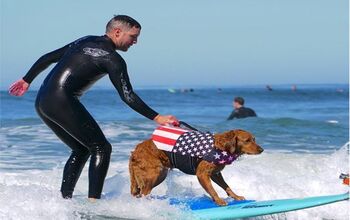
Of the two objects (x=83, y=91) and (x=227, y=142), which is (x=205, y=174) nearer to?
(x=227, y=142)

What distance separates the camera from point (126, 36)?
17.9 ft

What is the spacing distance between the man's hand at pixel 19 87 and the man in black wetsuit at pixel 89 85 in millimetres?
288

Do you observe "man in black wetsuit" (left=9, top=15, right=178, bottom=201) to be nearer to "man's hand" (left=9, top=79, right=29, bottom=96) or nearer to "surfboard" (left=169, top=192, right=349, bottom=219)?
"man's hand" (left=9, top=79, right=29, bottom=96)

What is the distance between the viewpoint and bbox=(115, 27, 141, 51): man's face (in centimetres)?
543

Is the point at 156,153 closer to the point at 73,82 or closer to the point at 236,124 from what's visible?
the point at 73,82

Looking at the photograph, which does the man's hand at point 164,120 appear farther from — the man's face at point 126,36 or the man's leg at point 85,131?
the man's face at point 126,36

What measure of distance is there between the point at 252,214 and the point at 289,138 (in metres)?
9.79

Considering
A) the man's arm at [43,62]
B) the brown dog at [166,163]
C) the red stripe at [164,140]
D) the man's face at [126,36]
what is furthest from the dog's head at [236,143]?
the man's arm at [43,62]

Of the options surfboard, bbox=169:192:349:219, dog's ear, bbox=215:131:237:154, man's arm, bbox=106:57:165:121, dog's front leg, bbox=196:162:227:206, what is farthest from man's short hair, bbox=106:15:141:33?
surfboard, bbox=169:192:349:219

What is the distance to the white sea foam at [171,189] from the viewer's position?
5.31 metres

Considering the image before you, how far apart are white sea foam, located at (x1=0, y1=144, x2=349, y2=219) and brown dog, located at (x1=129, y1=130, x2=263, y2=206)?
0.20 m

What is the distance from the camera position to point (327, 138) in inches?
611

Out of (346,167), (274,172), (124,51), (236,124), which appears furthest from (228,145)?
(236,124)

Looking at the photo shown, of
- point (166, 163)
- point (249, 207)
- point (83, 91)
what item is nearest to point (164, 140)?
point (166, 163)
